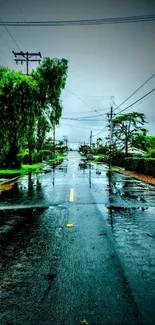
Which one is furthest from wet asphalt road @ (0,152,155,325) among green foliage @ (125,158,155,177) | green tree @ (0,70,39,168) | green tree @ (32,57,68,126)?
green tree @ (32,57,68,126)

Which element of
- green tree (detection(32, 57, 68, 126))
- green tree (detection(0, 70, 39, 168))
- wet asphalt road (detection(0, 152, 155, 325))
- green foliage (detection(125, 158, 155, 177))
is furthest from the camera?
green tree (detection(32, 57, 68, 126))

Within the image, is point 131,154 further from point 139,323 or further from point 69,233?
point 139,323

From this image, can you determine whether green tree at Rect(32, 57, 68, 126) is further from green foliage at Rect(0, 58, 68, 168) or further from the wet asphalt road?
the wet asphalt road

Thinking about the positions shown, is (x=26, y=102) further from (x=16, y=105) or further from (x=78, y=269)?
(x=78, y=269)

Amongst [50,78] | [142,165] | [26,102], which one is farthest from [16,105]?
[142,165]

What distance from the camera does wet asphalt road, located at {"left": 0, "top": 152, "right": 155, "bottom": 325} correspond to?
9.34ft

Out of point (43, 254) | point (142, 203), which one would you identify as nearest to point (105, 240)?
point (43, 254)

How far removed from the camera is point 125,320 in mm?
2717

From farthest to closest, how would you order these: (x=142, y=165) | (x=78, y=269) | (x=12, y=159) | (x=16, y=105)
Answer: (x=12, y=159) < (x=142, y=165) < (x=16, y=105) < (x=78, y=269)

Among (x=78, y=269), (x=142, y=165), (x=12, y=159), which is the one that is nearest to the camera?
(x=78, y=269)

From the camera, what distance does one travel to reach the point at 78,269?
3943 millimetres

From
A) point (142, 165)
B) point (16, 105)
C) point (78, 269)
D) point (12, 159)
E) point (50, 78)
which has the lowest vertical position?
point (78, 269)

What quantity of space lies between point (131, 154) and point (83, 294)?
139ft

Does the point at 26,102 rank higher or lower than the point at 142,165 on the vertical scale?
higher
